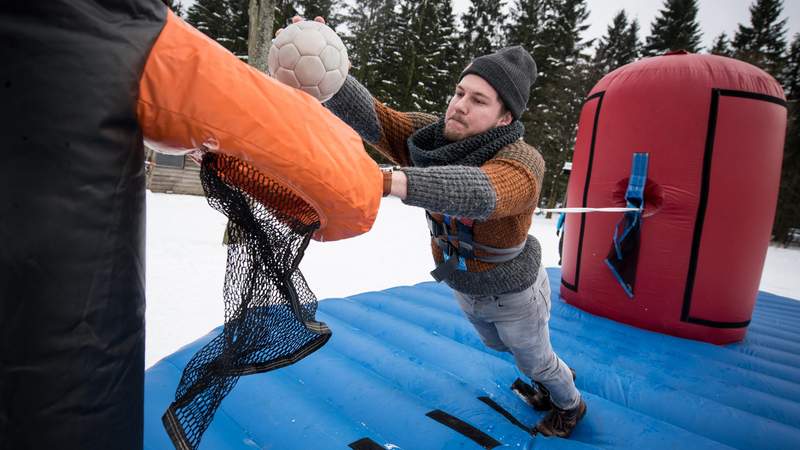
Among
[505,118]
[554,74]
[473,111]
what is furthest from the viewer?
[554,74]

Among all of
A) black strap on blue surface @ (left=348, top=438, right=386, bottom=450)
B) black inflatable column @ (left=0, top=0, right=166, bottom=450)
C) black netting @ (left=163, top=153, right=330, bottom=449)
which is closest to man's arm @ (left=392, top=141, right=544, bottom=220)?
black netting @ (left=163, top=153, right=330, bottom=449)

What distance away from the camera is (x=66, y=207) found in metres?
0.57

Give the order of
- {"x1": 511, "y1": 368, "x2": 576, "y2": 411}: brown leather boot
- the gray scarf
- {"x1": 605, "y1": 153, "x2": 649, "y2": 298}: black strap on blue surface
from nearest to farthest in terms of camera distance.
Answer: the gray scarf, {"x1": 511, "y1": 368, "x2": 576, "y2": 411}: brown leather boot, {"x1": 605, "y1": 153, "x2": 649, "y2": 298}: black strap on blue surface

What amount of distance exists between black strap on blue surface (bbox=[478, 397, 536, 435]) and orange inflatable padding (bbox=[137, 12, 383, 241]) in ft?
5.06

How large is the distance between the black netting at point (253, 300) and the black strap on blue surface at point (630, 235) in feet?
9.40

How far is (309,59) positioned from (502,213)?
62 centimetres

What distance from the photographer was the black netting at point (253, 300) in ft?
2.74

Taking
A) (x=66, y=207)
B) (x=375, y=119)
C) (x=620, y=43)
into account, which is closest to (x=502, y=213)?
(x=375, y=119)

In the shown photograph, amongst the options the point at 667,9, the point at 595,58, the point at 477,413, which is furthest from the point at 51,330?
the point at 667,9

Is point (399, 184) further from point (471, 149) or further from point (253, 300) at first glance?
point (471, 149)

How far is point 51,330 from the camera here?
0.58 m

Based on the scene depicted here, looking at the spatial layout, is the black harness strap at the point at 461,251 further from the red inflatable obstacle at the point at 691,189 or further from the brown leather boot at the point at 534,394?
the red inflatable obstacle at the point at 691,189

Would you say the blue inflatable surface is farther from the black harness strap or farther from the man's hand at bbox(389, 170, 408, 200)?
the man's hand at bbox(389, 170, 408, 200)

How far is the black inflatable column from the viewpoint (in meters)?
0.53
